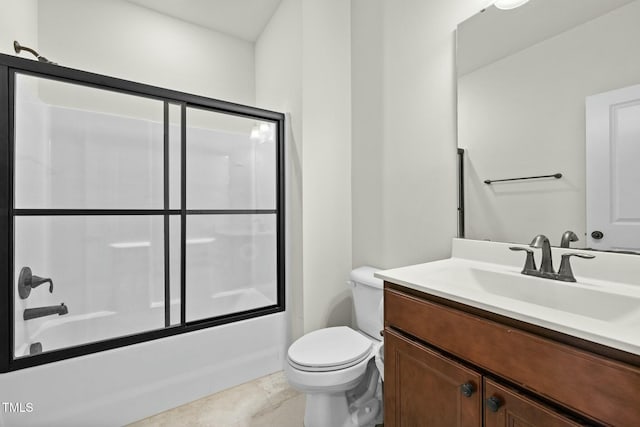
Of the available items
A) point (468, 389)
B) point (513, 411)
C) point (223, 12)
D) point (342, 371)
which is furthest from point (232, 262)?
point (223, 12)

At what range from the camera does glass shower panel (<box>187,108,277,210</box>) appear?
205 centimetres

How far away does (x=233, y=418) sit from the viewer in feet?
4.98

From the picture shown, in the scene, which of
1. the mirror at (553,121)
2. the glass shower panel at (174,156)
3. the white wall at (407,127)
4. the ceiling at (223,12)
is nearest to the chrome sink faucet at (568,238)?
the mirror at (553,121)

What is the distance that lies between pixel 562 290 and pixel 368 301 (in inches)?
36.6

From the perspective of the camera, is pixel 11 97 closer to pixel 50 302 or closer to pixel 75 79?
pixel 75 79

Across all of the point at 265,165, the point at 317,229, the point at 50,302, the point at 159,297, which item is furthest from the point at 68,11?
the point at 317,229

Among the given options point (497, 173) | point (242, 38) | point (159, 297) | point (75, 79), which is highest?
point (242, 38)

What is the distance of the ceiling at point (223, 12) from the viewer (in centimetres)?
226

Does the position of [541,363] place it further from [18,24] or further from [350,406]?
[18,24]

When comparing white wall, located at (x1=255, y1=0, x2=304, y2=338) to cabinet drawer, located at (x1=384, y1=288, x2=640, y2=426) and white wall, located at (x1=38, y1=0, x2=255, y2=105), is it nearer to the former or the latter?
white wall, located at (x1=38, y1=0, x2=255, y2=105)

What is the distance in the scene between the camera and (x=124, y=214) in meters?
1.62

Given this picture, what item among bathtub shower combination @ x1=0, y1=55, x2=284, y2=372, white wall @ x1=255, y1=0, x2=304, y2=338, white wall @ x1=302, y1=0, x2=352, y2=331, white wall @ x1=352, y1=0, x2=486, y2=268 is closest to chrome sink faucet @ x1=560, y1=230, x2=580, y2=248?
white wall @ x1=352, y1=0, x2=486, y2=268

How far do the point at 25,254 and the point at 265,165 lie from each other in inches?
54.7

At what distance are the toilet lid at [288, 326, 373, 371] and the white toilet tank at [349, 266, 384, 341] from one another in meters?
0.12
